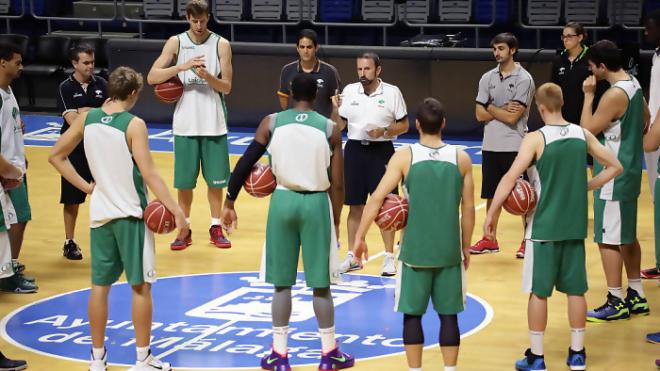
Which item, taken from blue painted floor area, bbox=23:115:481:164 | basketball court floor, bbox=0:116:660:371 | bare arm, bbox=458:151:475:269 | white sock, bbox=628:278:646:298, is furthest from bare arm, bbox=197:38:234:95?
blue painted floor area, bbox=23:115:481:164

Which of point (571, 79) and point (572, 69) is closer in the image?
point (572, 69)

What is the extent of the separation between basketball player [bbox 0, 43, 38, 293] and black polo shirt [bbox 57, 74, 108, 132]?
3.03 ft

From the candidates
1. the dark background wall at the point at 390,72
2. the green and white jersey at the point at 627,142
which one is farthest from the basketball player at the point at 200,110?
the dark background wall at the point at 390,72

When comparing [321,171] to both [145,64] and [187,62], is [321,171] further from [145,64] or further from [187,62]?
[145,64]

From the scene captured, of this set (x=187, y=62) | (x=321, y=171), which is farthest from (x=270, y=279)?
(x=187, y=62)

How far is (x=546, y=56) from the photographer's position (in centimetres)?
1755

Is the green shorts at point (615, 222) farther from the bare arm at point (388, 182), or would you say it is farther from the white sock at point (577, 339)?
the bare arm at point (388, 182)

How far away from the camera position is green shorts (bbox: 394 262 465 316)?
7.30m

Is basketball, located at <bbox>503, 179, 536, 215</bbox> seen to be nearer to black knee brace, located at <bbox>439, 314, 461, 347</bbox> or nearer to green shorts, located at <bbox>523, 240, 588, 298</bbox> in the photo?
green shorts, located at <bbox>523, 240, 588, 298</bbox>

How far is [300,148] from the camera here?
7.70m

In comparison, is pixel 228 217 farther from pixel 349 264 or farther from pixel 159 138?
pixel 159 138

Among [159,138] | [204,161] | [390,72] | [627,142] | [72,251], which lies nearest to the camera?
[627,142]

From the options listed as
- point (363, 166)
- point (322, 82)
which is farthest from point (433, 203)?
point (322, 82)

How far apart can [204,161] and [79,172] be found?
1393 millimetres
